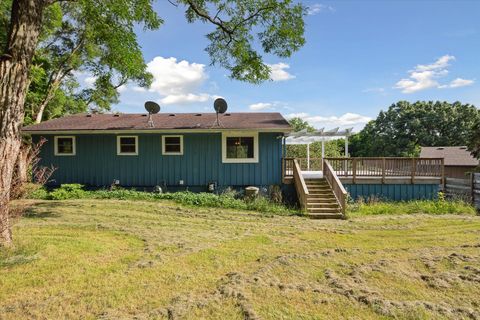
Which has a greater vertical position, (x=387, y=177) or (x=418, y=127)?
(x=418, y=127)

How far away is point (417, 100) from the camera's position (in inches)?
1618

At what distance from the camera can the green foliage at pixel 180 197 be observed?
398 inches

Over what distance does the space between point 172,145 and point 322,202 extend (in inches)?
278

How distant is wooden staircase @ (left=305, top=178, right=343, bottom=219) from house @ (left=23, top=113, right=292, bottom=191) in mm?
1779

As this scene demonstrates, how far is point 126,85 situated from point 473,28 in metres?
22.3

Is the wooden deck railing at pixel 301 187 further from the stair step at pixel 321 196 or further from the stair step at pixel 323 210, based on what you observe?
the stair step at pixel 321 196

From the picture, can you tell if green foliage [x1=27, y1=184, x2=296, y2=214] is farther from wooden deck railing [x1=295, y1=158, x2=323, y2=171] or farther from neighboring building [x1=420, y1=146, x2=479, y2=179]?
neighboring building [x1=420, y1=146, x2=479, y2=179]

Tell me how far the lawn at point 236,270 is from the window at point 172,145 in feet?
16.4

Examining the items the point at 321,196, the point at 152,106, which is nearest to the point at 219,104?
the point at 152,106

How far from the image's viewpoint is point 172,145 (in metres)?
12.6

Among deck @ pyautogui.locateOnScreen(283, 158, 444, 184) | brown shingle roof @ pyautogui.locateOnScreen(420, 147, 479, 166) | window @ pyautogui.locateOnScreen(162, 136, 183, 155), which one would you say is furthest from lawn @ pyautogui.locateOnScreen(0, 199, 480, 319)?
brown shingle roof @ pyautogui.locateOnScreen(420, 147, 479, 166)

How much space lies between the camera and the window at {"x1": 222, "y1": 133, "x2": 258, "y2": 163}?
12227 mm

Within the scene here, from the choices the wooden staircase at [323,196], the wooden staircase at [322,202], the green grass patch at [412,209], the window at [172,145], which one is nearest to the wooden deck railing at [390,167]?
the wooden staircase at [323,196]

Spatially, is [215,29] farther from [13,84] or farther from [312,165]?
[312,165]
